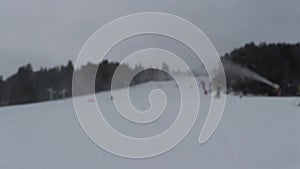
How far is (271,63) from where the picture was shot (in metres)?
42.6

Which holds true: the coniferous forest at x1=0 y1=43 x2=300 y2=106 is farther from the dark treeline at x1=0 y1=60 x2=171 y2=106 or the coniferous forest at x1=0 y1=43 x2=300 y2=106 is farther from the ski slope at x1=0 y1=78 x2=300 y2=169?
the ski slope at x1=0 y1=78 x2=300 y2=169

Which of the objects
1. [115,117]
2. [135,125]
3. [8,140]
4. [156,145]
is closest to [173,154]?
[156,145]

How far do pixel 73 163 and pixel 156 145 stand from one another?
165 centimetres

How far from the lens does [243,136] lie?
7047mm

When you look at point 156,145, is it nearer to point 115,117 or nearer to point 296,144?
point 296,144

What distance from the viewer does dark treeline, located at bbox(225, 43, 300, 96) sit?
37719 millimetres

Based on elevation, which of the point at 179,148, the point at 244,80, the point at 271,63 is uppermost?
the point at 271,63

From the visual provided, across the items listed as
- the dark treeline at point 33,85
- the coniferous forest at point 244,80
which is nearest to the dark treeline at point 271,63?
the coniferous forest at point 244,80

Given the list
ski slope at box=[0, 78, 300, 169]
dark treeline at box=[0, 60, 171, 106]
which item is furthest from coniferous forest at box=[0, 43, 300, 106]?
ski slope at box=[0, 78, 300, 169]

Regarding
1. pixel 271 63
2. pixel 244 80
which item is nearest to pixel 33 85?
pixel 244 80

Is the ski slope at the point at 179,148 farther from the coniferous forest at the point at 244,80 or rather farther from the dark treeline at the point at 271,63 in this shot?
the dark treeline at the point at 271,63

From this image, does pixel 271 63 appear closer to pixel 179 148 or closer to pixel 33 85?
pixel 33 85

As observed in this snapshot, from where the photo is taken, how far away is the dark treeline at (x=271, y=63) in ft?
124

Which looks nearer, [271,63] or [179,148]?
[179,148]
